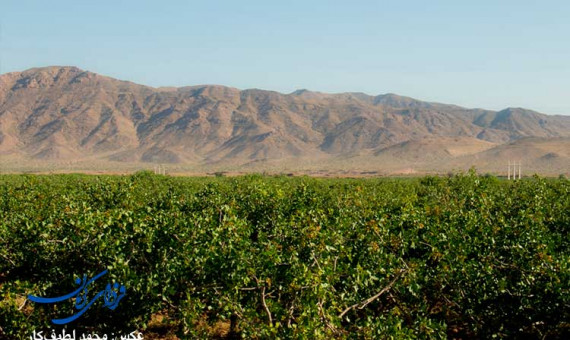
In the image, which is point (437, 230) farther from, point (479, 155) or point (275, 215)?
point (479, 155)

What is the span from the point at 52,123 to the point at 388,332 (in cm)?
20417

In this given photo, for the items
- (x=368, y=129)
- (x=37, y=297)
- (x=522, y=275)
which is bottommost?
(x=37, y=297)

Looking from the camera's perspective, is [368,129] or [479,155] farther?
[368,129]

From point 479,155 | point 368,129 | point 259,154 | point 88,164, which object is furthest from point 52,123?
point 479,155

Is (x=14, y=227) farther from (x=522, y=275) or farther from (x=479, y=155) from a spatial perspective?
(x=479, y=155)

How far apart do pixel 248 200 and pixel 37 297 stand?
7.55 meters

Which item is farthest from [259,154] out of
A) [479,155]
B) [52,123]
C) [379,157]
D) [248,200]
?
[248,200]

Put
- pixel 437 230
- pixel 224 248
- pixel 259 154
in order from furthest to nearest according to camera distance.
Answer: pixel 259 154, pixel 437 230, pixel 224 248

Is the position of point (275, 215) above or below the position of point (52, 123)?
below

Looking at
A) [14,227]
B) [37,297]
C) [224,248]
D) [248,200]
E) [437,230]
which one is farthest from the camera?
[248,200]

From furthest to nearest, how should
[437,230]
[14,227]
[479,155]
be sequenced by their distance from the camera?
1. [479,155]
2. [14,227]
3. [437,230]

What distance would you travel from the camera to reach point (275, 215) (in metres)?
14.1

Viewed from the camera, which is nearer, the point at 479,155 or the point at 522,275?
the point at 522,275

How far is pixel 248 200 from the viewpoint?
16.2m
